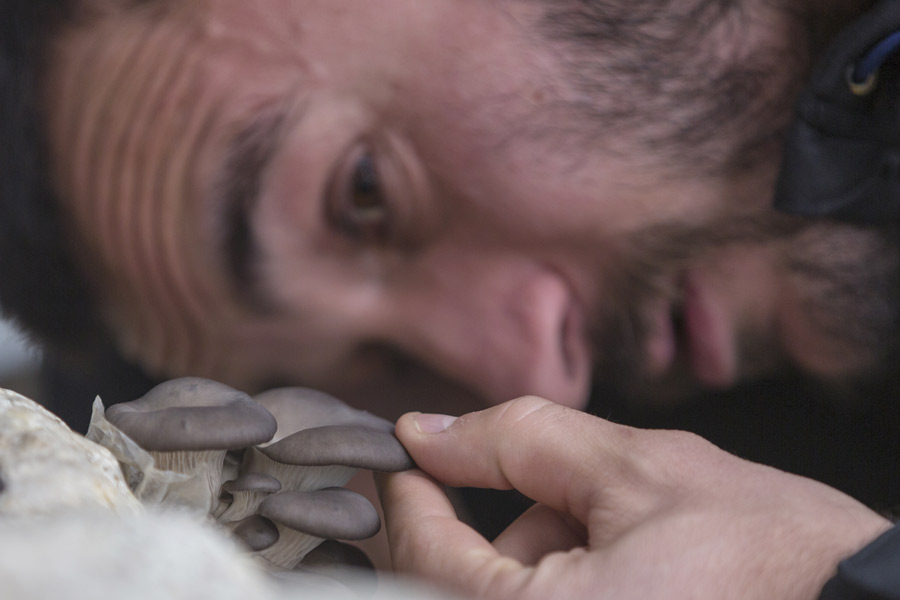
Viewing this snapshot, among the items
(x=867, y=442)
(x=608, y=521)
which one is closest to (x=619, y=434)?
(x=608, y=521)

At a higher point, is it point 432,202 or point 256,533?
point 432,202

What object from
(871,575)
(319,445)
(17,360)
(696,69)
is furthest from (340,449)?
(696,69)

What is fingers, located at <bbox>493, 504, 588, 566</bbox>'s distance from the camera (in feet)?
1.77

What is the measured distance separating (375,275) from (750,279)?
63 cm

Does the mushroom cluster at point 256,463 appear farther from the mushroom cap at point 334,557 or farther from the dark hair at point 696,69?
the dark hair at point 696,69

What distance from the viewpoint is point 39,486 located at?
14.4 inches

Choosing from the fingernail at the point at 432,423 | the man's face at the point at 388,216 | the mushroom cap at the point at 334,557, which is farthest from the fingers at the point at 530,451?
the man's face at the point at 388,216

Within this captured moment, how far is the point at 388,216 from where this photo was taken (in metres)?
1.04

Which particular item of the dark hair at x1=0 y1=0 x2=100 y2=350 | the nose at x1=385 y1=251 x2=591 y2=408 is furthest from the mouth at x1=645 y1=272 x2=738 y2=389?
the dark hair at x1=0 y1=0 x2=100 y2=350

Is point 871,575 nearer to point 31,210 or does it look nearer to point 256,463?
point 256,463

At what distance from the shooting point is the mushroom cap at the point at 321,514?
47 cm

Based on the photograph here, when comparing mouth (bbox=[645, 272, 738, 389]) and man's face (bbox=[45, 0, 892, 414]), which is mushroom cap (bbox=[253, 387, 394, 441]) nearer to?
man's face (bbox=[45, 0, 892, 414])

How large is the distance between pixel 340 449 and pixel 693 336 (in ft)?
2.57

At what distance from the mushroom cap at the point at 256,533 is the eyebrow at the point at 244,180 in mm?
530
